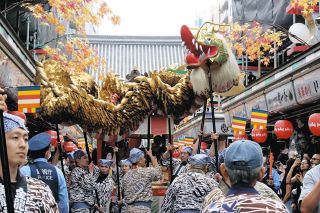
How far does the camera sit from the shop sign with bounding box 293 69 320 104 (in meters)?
11.4

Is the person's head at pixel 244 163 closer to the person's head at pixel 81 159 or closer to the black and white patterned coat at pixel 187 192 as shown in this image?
the black and white patterned coat at pixel 187 192

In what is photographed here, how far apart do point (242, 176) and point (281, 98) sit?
36.6 ft

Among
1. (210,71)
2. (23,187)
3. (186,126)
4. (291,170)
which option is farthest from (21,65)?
(186,126)

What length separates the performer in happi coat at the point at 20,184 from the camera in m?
3.07

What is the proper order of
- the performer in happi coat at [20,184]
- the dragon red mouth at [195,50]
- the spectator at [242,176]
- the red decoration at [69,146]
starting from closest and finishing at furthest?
1. the spectator at [242,176]
2. the performer in happi coat at [20,184]
3. the dragon red mouth at [195,50]
4. the red decoration at [69,146]

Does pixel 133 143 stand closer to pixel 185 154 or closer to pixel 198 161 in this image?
pixel 185 154

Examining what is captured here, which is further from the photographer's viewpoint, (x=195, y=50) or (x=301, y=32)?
(x=301, y=32)

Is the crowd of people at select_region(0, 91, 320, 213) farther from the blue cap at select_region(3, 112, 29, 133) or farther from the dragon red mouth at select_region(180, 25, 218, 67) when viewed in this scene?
the dragon red mouth at select_region(180, 25, 218, 67)

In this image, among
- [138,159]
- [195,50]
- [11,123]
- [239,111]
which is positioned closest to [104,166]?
[138,159]

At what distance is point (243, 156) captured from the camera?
310cm

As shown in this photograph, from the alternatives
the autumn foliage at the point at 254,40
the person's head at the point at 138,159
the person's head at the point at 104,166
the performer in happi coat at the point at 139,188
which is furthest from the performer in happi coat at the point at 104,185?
the autumn foliage at the point at 254,40

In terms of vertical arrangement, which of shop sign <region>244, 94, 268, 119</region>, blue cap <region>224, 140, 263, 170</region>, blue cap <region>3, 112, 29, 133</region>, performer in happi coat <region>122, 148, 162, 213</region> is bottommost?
performer in happi coat <region>122, 148, 162, 213</region>

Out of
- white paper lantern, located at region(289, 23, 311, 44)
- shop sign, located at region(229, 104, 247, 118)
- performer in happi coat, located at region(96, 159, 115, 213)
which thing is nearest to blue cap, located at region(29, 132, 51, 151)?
performer in happi coat, located at region(96, 159, 115, 213)

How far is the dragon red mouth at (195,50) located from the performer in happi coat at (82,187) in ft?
7.00
